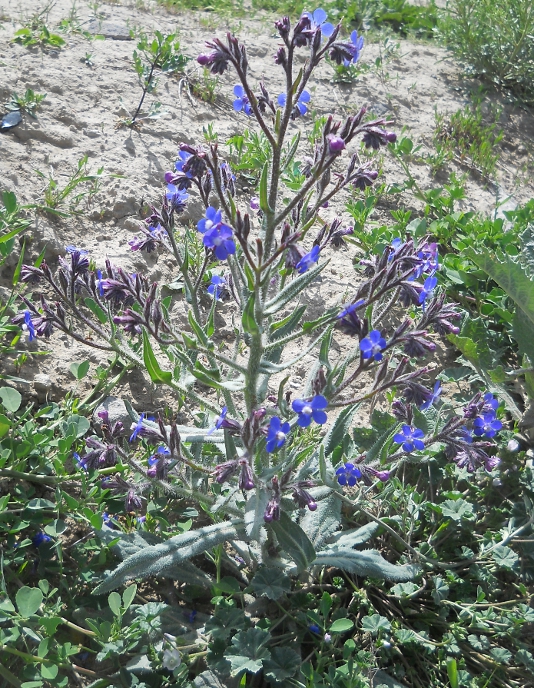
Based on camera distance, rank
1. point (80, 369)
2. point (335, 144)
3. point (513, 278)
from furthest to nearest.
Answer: point (513, 278) → point (80, 369) → point (335, 144)

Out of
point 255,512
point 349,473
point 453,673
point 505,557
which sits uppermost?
point 349,473

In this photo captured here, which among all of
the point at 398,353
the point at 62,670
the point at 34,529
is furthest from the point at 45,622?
the point at 398,353

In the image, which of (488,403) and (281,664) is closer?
(281,664)

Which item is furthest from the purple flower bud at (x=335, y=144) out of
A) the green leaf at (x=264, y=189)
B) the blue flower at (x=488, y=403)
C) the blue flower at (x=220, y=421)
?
the blue flower at (x=488, y=403)

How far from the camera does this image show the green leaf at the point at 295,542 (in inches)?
92.0

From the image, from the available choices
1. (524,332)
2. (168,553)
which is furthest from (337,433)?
(524,332)

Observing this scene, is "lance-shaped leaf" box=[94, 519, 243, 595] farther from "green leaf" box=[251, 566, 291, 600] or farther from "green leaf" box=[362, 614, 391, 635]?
"green leaf" box=[362, 614, 391, 635]

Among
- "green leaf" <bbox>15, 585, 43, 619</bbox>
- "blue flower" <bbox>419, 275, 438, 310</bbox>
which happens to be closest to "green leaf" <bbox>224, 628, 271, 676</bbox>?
"green leaf" <bbox>15, 585, 43, 619</bbox>

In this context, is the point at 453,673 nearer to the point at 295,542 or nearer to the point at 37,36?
the point at 295,542

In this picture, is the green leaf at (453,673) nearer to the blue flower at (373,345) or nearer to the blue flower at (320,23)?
the blue flower at (373,345)

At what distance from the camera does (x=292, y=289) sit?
2.10 meters

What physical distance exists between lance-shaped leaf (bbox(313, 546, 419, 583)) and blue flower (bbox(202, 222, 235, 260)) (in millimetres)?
1364

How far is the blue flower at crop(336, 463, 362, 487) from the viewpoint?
2.31 meters

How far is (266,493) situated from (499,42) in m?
6.72
